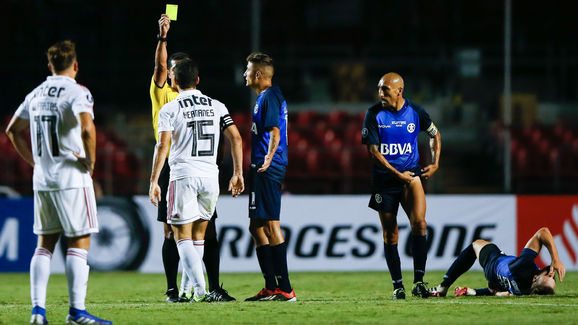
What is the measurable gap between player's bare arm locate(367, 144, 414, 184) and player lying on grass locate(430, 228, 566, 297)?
2.94 ft

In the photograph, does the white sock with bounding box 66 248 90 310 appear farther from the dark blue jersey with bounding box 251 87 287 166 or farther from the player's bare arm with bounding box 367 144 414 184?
the player's bare arm with bounding box 367 144 414 184

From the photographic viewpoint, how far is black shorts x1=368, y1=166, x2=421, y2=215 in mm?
8109

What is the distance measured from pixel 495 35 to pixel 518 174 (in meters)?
9.23

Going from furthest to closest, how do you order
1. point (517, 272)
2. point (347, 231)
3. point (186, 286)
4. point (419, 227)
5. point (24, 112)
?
point (347, 231)
point (419, 227)
point (517, 272)
point (186, 286)
point (24, 112)

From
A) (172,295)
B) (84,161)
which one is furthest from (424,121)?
(84,161)

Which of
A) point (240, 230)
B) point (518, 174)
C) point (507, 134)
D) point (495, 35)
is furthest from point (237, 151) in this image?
point (495, 35)

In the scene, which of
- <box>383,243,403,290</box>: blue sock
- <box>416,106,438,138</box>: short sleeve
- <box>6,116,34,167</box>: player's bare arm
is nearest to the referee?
<box>383,243,403,290</box>: blue sock

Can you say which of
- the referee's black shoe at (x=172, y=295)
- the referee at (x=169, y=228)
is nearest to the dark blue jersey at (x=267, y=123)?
the referee at (x=169, y=228)

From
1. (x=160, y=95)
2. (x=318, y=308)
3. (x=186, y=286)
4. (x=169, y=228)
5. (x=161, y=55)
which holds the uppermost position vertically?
(x=161, y=55)

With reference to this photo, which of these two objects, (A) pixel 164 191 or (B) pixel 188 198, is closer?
(B) pixel 188 198

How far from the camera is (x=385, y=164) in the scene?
796 cm

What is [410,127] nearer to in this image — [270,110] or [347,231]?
[270,110]

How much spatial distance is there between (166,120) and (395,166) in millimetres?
2233

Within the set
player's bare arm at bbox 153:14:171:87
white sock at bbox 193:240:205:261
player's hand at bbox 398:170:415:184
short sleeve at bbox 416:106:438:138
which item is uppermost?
player's bare arm at bbox 153:14:171:87
